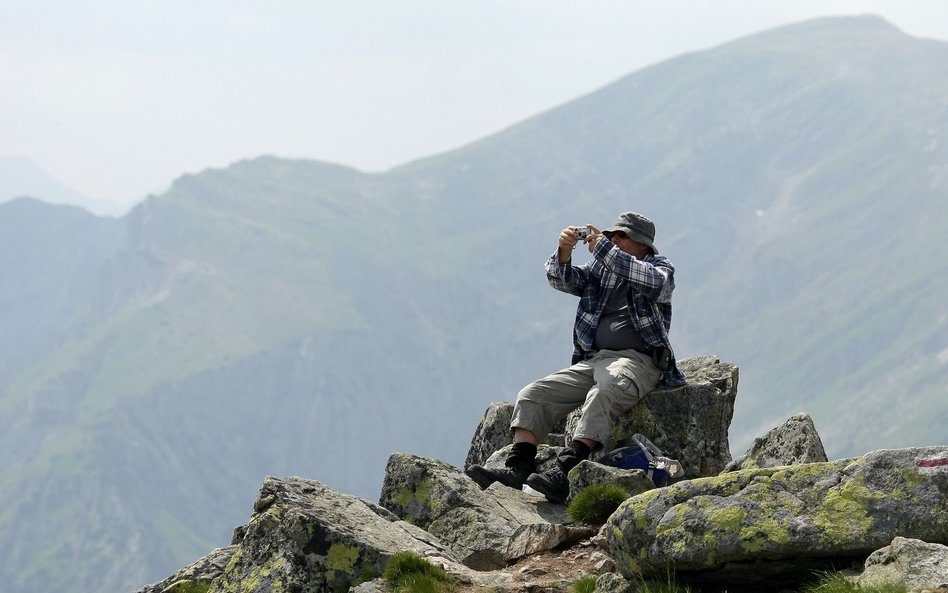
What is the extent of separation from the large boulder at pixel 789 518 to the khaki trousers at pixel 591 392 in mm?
4783

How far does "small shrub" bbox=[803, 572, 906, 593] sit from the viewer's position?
7973 mm

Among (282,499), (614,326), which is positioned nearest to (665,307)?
(614,326)

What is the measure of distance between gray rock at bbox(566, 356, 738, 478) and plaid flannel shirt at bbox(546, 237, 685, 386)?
0.93 ft

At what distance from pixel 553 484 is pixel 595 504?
1.21 metres

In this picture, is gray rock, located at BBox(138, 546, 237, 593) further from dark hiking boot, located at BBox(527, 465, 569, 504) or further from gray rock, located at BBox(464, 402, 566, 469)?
gray rock, located at BBox(464, 402, 566, 469)

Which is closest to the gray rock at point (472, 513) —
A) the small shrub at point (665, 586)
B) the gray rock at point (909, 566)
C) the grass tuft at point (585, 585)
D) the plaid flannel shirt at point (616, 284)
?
the grass tuft at point (585, 585)

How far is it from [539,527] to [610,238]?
4687mm

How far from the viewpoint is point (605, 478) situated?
13.1m

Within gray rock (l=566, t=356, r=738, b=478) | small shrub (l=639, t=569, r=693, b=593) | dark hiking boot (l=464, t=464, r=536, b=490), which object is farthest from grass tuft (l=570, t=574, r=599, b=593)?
gray rock (l=566, t=356, r=738, b=478)

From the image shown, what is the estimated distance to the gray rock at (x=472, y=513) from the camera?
1188 centimetres

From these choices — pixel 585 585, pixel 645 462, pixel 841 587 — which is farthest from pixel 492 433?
pixel 841 587

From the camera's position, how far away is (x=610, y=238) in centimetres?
1522

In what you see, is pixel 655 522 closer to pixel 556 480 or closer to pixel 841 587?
pixel 841 587

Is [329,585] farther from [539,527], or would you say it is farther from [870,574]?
[870,574]
